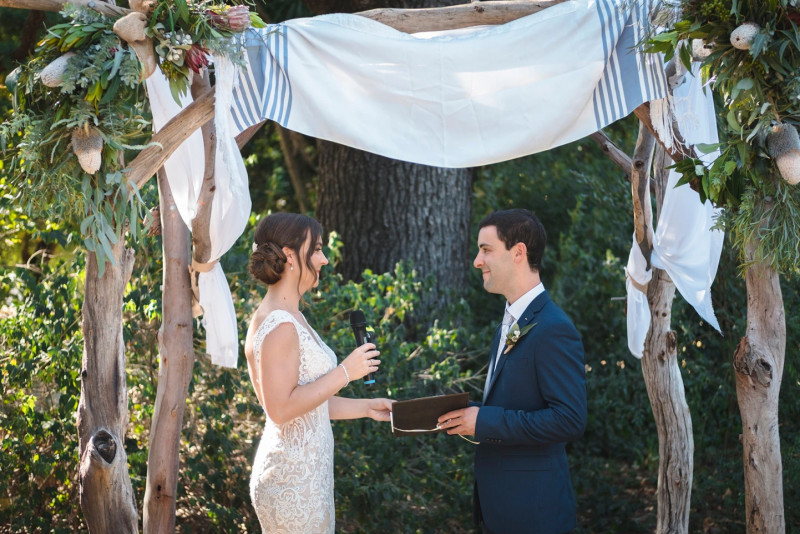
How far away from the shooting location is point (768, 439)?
3941 mm

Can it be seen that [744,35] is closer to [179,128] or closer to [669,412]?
[179,128]

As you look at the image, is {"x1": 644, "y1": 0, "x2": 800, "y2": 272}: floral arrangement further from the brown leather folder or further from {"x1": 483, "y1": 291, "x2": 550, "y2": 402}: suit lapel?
the brown leather folder

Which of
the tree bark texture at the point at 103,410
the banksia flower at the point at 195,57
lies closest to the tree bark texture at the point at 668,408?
the banksia flower at the point at 195,57

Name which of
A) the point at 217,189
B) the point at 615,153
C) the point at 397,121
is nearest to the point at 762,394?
the point at 615,153

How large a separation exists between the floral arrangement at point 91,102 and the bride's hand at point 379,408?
109 cm

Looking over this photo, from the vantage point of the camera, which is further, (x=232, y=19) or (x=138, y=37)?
(x=232, y=19)

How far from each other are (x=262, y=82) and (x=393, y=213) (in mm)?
3488

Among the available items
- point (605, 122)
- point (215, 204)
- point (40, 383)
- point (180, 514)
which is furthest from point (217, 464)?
point (605, 122)

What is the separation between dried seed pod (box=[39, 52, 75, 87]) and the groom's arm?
1790 mm

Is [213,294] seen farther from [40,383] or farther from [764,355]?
[764,355]

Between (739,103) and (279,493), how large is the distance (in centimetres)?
219

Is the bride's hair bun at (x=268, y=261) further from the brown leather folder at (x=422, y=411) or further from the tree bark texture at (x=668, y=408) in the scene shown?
the tree bark texture at (x=668, y=408)

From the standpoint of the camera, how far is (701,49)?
11.2ft

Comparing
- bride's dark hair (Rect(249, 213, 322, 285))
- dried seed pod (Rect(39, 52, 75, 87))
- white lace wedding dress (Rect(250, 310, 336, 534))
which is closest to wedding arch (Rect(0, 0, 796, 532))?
bride's dark hair (Rect(249, 213, 322, 285))
